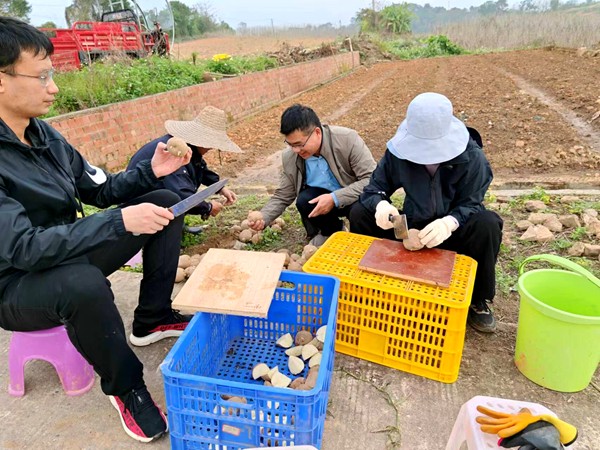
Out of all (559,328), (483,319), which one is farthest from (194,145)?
(559,328)

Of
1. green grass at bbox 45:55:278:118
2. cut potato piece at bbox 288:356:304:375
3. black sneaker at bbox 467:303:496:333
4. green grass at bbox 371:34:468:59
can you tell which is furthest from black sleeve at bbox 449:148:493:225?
green grass at bbox 371:34:468:59

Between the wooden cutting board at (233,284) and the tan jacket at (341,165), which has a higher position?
the tan jacket at (341,165)

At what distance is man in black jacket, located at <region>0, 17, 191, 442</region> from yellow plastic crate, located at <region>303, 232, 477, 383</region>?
31.5 inches

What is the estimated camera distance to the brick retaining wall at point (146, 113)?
504 cm

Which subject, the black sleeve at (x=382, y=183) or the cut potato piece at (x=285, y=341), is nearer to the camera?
the cut potato piece at (x=285, y=341)

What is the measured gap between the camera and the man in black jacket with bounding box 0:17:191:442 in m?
1.37

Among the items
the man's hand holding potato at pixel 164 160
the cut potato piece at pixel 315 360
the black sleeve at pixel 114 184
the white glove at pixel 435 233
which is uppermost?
the man's hand holding potato at pixel 164 160

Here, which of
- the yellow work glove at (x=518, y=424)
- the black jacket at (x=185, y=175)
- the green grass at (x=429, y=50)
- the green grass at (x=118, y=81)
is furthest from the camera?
the green grass at (x=429, y=50)

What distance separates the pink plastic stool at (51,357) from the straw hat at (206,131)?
1.24 metres

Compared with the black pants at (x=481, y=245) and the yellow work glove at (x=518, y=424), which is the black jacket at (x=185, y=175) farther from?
the yellow work glove at (x=518, y=424)

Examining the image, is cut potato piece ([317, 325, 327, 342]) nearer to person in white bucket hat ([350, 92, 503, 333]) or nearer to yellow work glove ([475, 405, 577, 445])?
person in white bucket hat ([350, 92, 503, 333])

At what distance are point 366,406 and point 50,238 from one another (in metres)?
1.29

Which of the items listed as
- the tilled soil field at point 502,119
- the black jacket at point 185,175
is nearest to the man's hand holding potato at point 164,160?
the black jacket at point 185,175

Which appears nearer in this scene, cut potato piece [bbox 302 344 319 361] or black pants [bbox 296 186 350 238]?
cut potato piece [bbox 302 344 319 361]
